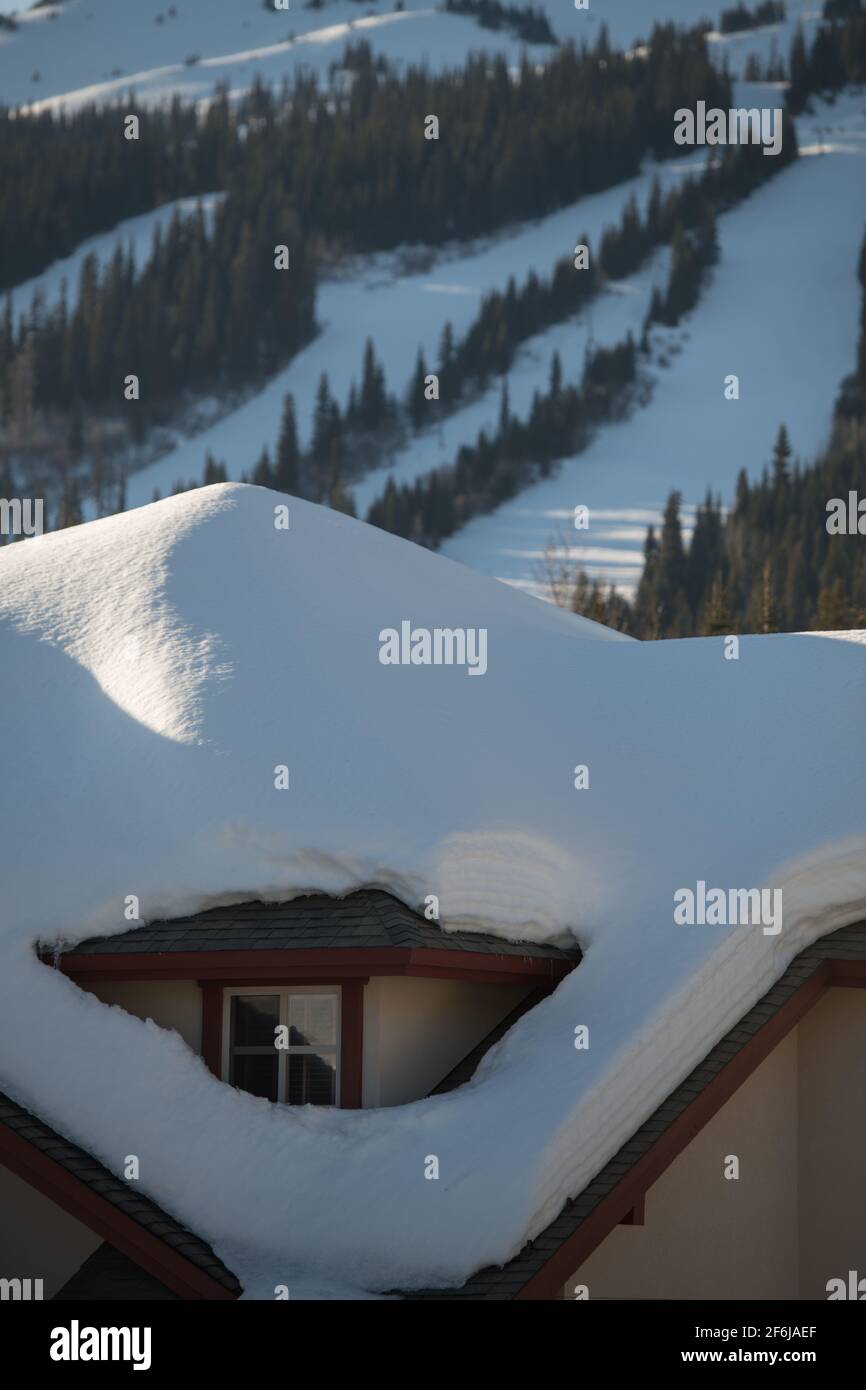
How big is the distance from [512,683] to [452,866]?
4.13 metres

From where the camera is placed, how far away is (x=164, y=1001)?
55.1 feet

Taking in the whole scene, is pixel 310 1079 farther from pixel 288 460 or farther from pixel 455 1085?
pixel 288 460

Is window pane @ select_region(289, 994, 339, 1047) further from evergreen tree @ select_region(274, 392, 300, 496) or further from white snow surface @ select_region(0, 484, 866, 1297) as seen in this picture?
evergreen tree @ select_region(274, 392, 300, 496)

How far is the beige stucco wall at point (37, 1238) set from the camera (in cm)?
1625

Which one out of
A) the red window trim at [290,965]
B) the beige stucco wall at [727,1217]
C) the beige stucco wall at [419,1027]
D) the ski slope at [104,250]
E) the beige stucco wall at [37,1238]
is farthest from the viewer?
the ski slope at [104,250]

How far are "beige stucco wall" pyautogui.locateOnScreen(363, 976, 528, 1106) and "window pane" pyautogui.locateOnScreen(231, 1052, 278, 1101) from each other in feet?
2.98

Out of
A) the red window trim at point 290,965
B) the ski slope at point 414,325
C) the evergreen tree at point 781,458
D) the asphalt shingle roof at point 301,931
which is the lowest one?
the red window trim at point 290,965

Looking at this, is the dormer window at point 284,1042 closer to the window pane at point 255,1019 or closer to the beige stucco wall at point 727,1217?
the window pane at point 255,1019

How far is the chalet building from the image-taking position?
15.4 m

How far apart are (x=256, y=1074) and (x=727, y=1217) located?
4.74 meters

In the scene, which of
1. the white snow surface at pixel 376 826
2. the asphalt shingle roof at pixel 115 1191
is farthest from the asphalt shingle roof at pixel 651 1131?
the asphalt shingle roof at pixel 115 1191

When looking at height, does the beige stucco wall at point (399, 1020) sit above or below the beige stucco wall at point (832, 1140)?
above

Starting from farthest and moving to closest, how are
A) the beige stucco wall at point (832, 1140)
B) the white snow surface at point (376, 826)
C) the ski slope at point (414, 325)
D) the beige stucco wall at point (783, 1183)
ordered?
1. the ski slope at point (414, 325)
2. the beige stucco wall at point (832, 1140)
3. the beige stucco wall at point (783, 1183)
4. the white snow surface at point (376, 826)

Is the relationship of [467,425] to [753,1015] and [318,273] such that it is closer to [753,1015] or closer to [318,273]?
[318,273]
